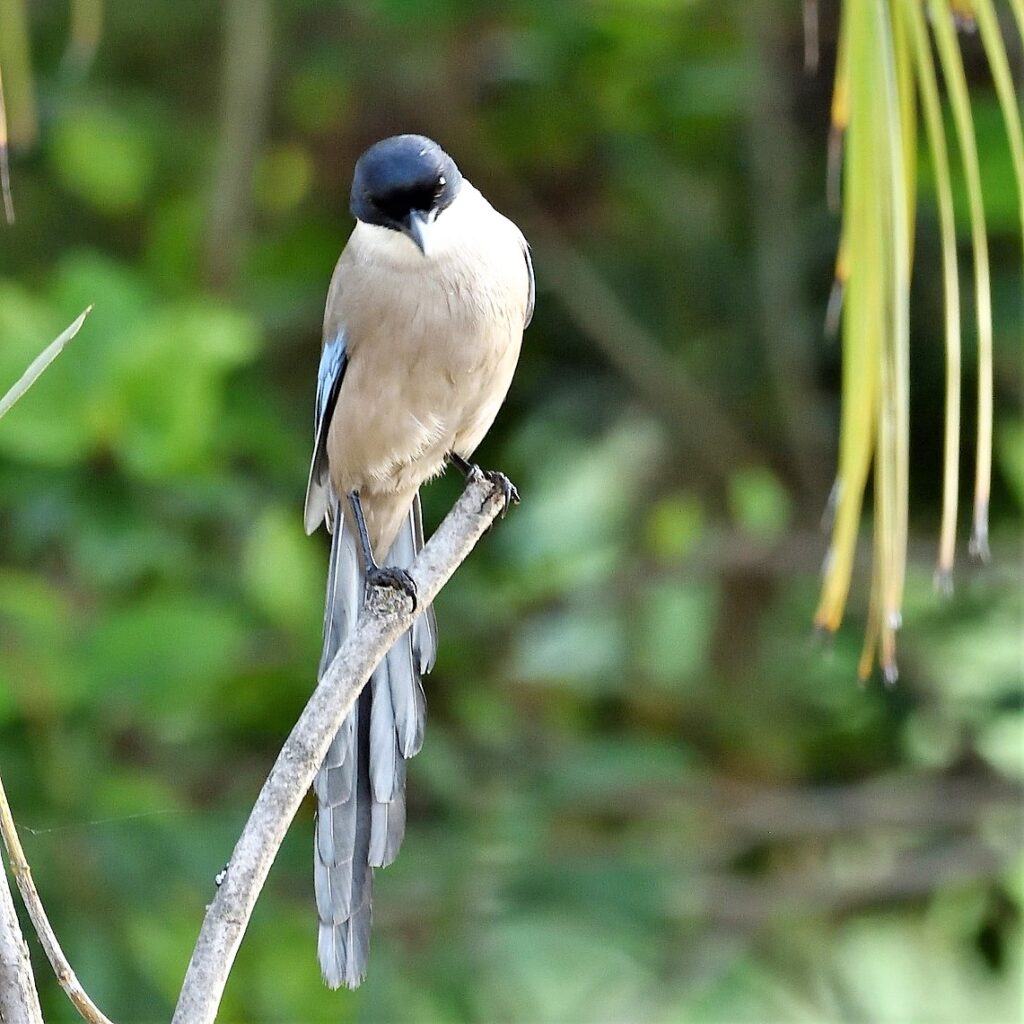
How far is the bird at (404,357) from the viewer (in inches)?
85.3

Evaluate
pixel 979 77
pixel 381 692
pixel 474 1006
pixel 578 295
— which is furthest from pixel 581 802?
pixel 979 77

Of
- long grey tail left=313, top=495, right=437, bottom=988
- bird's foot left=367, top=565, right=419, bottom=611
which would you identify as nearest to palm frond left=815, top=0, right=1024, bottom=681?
bird's foot left=367, top=565, right=419, bottom=611

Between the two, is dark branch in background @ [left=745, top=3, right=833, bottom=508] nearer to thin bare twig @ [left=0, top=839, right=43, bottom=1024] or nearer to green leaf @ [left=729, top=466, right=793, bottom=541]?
green leaf @ [left=729, top=466, right=793, bottom=541]

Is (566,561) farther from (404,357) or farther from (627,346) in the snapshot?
(404,357)

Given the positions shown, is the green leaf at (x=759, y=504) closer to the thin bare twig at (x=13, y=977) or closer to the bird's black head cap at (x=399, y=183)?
the bird's black head cap at (x=399, y=183)

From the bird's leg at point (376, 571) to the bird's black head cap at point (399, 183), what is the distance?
1.32ft

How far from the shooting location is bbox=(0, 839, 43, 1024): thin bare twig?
1.04m

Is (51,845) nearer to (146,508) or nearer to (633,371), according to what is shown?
(146,508)

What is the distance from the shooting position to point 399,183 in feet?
7.33

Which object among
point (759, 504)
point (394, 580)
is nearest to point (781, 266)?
point (759, 504)

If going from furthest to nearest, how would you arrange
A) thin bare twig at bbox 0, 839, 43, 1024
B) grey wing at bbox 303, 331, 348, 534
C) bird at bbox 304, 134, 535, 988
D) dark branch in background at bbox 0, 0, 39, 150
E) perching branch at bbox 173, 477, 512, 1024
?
dark branch in background at bbox 0, 0, 39, 150
grey wing at bbox 303, 331, 348, 534
bird at bbox 304, 134, 535, 988
perching branch at bbox 173, 477, 512, 1024
thin bare twig at bbox 0, 839, 43, 1024

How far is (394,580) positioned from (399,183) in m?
0.68

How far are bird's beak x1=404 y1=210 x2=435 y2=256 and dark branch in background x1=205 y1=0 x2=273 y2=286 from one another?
1.41m

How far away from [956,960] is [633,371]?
1.61m
